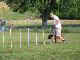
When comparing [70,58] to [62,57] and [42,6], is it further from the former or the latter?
[42,6]

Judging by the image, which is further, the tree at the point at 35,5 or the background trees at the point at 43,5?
the background trees at the point at 43,5

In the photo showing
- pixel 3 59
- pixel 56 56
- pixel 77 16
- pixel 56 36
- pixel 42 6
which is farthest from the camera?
pixel 77 16

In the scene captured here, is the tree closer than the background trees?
Yes

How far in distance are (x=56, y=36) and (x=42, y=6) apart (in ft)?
74.5

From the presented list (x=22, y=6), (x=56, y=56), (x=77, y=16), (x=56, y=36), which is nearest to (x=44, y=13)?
(x=22, y=6)

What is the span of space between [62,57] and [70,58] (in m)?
0.42

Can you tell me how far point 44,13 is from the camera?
133 ft

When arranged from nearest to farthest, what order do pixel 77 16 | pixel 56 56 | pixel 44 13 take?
pixel 56 56 < pixel 44 13 < pixel 77 16

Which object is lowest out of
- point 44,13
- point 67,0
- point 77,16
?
point 77,16

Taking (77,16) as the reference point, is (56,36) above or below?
above

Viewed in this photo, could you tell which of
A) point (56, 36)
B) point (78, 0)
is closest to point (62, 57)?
point (56, 36)

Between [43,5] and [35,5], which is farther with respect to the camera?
[43,5]

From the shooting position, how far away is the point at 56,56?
9531 millimetres

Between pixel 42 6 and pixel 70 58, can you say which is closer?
pixel 70 58
